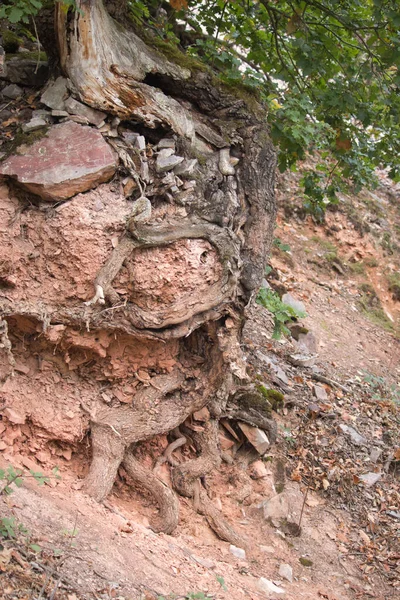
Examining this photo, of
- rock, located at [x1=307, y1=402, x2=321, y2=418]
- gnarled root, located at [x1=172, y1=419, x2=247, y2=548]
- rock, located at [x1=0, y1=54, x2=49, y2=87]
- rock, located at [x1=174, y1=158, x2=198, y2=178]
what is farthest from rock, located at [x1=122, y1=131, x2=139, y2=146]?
rock, located at [x1=307, y1=402, x2=321, y2=418]

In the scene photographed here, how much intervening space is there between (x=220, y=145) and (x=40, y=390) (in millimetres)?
2308

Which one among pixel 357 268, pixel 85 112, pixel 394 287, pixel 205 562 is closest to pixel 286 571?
pixel 205 562

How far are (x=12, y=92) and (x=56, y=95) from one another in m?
0.42

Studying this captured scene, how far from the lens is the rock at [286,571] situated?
4891mm

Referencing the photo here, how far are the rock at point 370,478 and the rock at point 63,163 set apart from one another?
3.89m

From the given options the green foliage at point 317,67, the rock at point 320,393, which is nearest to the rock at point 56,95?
the green foliage at point 317,67

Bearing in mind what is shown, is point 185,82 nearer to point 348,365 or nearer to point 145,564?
point 145,564

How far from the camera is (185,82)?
16.5ft

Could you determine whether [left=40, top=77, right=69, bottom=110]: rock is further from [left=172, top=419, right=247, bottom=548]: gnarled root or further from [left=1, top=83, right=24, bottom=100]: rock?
[left=172, top=419, right=247, bottom=548]: gnarled root

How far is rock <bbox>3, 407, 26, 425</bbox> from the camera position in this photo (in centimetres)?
442

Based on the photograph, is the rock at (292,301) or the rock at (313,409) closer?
the rock at (313,409)

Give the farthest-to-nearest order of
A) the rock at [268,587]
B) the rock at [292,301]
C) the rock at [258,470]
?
the rock at [292,301] < the rock at [258,470] < the rock at [268,587]

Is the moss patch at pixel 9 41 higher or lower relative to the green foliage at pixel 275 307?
higher

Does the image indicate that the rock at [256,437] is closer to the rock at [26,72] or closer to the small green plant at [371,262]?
the rock at [26,72]
